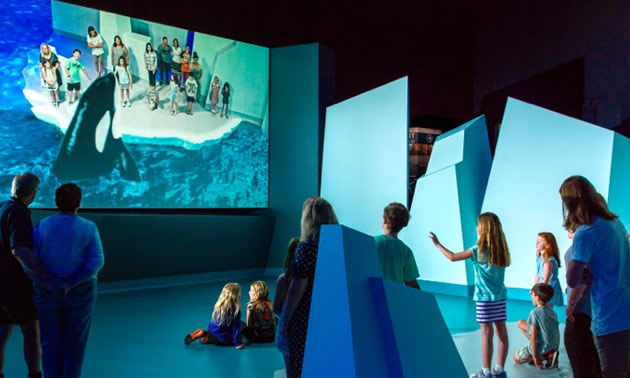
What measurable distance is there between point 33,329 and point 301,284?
167 centimetres

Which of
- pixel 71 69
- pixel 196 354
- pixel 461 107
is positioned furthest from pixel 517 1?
pixel 196 354

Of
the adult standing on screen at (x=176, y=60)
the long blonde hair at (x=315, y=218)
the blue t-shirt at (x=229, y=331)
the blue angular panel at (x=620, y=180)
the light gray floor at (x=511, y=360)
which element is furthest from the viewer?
the adult standing on screen at (x=176, y=60)

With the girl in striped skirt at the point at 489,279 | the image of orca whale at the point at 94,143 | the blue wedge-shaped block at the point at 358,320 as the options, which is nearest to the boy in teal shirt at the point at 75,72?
the image of orca whale at the point at 94,143

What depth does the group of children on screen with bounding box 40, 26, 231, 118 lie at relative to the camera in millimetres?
7573

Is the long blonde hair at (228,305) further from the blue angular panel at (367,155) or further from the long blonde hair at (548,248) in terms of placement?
the blue angular panel at (367,155)

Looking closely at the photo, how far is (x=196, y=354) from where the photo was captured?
15.1ft

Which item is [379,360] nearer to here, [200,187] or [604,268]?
[604,268]

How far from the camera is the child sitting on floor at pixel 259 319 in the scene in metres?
4.94

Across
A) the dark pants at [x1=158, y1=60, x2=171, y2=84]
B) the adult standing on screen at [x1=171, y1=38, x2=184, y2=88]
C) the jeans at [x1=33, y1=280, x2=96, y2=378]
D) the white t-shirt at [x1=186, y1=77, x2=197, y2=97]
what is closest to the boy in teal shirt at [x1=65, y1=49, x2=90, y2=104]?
the dark pants at [x1=158, y1=60, x2=171, y2=84]

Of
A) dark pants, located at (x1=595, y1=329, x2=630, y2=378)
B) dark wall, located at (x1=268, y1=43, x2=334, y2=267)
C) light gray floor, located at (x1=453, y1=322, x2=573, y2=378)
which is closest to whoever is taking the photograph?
dark pants, located at (x1=595, y1=329, x2=630, y2=378)

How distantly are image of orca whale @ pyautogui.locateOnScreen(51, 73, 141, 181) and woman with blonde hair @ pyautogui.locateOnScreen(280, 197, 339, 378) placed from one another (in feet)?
19.4

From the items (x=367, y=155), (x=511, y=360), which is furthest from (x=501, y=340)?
(x=367, y=155)

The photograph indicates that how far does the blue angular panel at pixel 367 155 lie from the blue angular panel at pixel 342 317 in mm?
5955

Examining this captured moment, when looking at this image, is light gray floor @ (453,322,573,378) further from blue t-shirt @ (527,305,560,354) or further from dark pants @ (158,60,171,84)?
dark pants @ (158,60,171,84)
